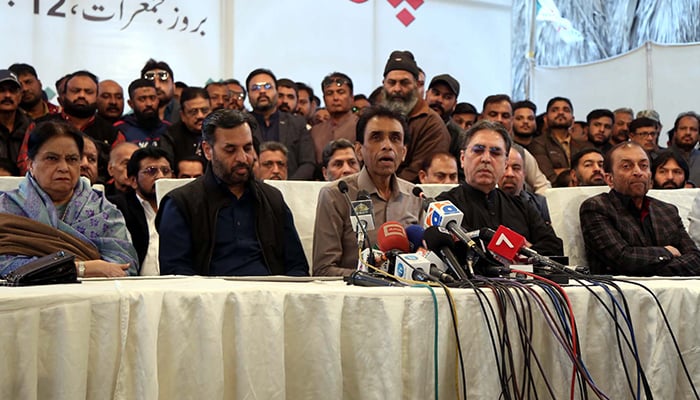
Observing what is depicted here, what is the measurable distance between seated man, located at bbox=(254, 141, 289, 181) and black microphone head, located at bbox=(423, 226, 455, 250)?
7.98 ft

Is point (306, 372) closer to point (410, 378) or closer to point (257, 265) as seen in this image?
point (410, 378)

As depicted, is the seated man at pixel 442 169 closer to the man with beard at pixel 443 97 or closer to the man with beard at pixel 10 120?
the man with beard at pixel 443 97

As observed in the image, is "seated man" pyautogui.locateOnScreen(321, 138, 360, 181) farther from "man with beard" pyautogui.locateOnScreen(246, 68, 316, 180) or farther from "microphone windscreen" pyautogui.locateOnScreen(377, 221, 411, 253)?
"microphone windscreen" pyautogui.locateOnScreen(377, 221, 411, 253)

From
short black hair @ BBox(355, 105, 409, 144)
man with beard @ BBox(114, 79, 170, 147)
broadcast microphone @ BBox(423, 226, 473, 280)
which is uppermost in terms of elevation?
man with beard @ BBox(114, 79, 170, 147)

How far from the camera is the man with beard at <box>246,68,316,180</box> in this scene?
493cm

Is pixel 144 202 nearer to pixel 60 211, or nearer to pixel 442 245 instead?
pixel 60 211

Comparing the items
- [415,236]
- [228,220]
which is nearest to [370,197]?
[228,220]

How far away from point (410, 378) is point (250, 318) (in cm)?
38

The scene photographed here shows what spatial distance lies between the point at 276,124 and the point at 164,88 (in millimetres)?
816

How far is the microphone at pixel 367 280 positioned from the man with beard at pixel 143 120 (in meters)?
3.03

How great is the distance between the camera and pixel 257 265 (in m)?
2.98

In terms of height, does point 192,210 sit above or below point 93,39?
below

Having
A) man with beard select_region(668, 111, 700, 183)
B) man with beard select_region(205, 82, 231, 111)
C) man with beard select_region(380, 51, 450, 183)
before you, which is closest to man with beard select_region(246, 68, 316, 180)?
man with beard select_region(205, 82, 231, 111)

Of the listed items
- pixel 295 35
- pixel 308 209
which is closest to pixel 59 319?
pixel 308 209
